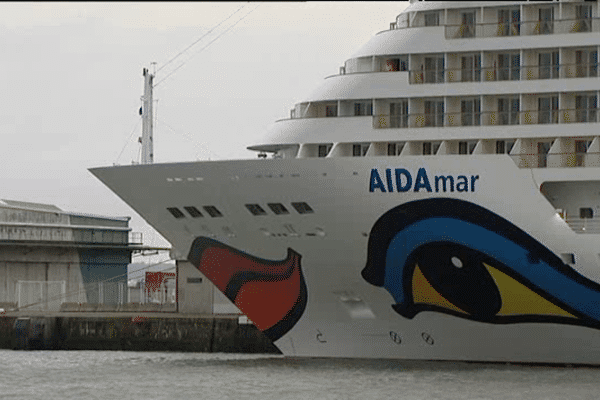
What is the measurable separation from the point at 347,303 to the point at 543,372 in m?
4.89

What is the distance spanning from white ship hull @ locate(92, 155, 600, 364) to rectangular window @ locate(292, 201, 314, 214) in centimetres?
11

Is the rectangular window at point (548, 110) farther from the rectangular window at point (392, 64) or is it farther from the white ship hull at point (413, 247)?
the rectangular window at point (392, 64)

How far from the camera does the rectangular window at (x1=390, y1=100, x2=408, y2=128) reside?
1501 inches

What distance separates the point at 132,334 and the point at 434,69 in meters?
16.1

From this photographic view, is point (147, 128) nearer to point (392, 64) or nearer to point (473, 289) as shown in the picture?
point (392, 64)

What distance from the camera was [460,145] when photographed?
37.8 m

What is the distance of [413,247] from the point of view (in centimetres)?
3644

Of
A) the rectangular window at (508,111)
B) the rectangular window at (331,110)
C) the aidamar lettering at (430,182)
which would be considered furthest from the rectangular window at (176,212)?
the rectangular window at (508,111)

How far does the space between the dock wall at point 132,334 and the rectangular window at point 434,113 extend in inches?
470

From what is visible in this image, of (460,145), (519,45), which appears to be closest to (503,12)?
(519,45)

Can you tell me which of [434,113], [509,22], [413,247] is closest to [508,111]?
[434,113]

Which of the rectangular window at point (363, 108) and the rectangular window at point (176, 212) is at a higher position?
the rectangular window at point (363, 108)

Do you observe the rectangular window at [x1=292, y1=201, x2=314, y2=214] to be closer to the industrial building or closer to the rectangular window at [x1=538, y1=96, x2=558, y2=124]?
the rectangular window at [x1=538, y1=96, x2=558, y2=124]

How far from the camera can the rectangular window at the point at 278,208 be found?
36.9m
